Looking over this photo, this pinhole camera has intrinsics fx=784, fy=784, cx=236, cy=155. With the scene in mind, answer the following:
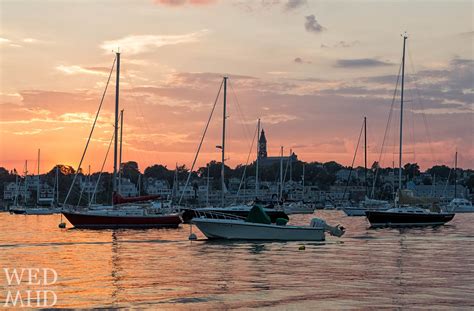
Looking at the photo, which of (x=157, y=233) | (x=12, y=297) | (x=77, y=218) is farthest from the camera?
(x=77, y=218)

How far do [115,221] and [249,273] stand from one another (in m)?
37.1

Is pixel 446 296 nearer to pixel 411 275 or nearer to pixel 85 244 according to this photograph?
pixel 411 275

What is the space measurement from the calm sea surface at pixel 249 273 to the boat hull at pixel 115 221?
14.0 metres

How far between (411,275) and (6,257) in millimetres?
20523

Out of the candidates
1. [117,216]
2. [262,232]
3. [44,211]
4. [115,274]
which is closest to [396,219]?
[117,216]

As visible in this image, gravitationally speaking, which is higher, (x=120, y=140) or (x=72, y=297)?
(x=120, y=140)

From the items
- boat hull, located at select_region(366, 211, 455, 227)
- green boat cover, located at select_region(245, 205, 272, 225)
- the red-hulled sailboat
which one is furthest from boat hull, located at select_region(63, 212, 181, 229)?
boat hull, located at select_region(366, 211, 455, 227)

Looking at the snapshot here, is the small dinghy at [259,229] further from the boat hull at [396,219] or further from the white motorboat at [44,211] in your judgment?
the white motorboat at [44,211]

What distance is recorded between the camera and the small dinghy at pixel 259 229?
166ft

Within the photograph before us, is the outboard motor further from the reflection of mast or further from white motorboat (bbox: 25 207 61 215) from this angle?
white motorboat (bbox: 25 207 61 215)

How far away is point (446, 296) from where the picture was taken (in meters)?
26.5

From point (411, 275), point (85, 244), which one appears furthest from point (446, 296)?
point (85, 244)

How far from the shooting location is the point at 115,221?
68250 millimetres

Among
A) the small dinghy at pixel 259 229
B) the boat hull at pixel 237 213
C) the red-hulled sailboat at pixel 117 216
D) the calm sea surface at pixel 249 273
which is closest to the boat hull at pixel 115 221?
the red-hulled sailboat at pixel 117 216
